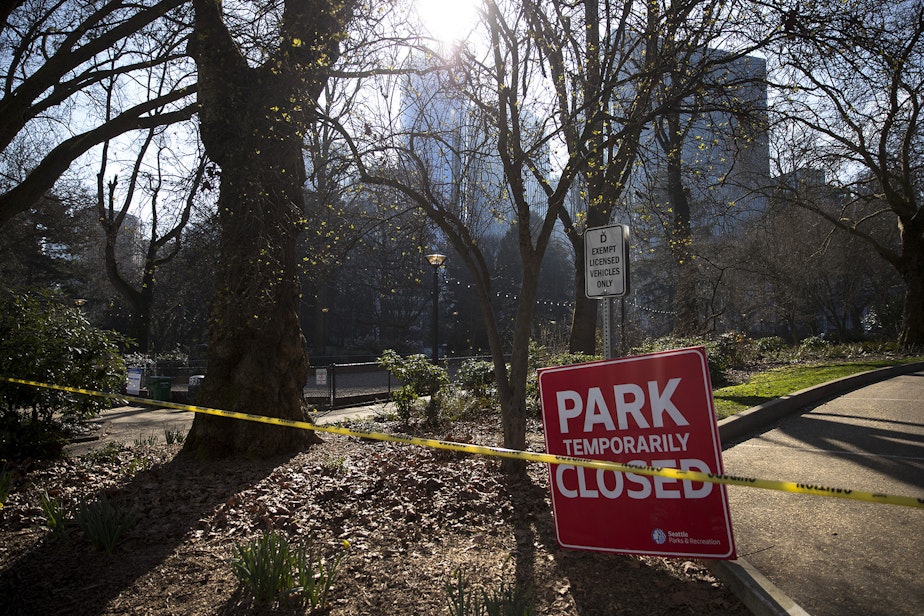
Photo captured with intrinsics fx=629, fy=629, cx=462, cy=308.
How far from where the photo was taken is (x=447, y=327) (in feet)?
170

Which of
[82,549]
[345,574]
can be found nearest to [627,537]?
[345,574]

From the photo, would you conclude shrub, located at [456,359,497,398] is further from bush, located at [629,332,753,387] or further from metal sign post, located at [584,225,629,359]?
metal sign post, located at [584,225,629,359]

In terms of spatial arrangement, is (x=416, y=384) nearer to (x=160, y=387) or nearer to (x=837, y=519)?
(x=837, y=519)

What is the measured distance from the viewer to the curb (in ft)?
10.6

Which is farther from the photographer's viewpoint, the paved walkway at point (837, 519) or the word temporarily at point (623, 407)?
the word temporarily at point (623, 407)

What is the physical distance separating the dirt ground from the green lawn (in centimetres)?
535

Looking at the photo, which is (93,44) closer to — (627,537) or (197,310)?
(627,537)

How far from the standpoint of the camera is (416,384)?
11148 mm

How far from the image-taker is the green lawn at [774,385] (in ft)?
33.9

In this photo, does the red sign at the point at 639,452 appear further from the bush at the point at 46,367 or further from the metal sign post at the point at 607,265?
the bush at the point at 46,367

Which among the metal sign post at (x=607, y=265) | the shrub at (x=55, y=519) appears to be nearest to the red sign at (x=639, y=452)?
the metal sign post at (x=607, y=265)

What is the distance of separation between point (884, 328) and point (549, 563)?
34494mm

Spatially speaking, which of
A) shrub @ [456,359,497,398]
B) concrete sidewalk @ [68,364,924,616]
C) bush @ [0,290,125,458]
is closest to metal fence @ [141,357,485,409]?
shrub @ [456,359,497,398]

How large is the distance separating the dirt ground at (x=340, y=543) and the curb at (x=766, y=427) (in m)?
0.11
